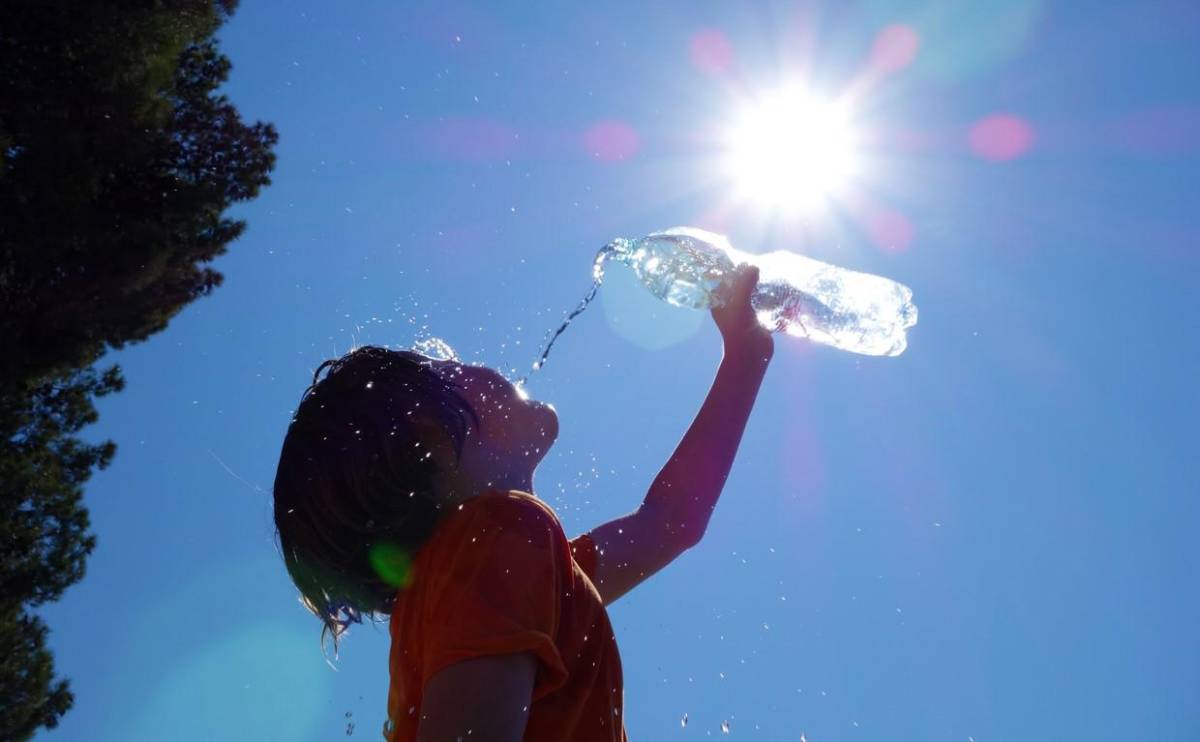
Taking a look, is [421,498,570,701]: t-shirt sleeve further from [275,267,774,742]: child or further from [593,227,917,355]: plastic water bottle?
[593,227,917,355]: plastic water bottle

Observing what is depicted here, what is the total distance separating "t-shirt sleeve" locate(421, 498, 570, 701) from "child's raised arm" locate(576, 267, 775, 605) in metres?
0.71

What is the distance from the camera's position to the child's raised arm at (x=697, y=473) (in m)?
2.36

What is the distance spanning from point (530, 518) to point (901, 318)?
12.2 ft

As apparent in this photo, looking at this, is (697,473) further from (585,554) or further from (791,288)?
(791,288)

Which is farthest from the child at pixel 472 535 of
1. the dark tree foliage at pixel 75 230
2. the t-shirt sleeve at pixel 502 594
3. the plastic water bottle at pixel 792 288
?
the dark tree foliage at pixel 75 230

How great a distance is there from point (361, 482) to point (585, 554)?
57 cm

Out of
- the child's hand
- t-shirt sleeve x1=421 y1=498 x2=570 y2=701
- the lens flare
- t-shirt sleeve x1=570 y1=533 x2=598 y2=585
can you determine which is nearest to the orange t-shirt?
t-shirt sleeve x1=421 y1=498 x2=570 y2=701

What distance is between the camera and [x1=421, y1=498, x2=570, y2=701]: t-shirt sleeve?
4.54 ft

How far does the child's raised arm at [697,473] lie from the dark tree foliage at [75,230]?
21.5 ft

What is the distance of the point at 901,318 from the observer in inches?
190

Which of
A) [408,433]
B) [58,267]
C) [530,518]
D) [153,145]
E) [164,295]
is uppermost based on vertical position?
[153,145]

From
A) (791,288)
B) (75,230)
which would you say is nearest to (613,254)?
(791,288)

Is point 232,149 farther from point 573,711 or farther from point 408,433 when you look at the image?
point 573,711

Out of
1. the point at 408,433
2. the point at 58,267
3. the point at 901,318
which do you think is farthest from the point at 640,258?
the point at 58,267
